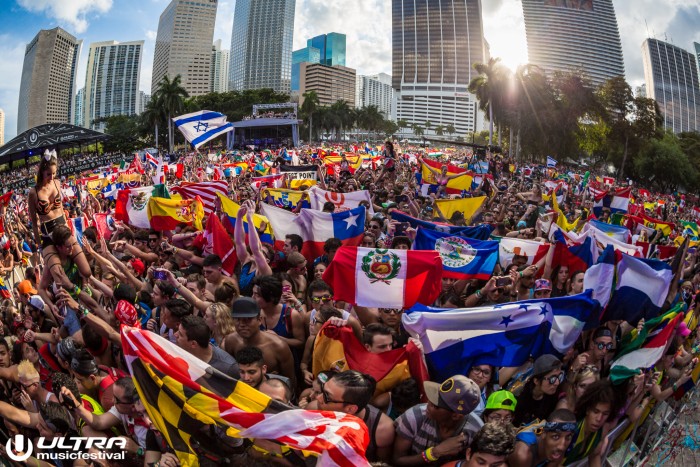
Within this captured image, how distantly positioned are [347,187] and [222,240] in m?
6.21

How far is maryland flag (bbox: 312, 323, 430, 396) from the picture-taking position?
3.96 m

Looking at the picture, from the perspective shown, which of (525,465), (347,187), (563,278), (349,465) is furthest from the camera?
(347,187)

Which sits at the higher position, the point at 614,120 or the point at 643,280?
the point at 614,120

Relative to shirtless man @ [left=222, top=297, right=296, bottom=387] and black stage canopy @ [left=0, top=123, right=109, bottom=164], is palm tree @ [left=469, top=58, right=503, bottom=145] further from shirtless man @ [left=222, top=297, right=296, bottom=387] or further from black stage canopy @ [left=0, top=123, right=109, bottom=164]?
shirtless man @ [left=222, top=297, right=296, bottom=387]

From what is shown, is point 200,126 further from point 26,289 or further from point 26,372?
point 26,372

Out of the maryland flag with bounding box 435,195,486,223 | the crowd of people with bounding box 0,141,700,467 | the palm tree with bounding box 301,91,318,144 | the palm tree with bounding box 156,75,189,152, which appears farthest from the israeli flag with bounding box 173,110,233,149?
the palm tree with bounding box 301,91,318,144

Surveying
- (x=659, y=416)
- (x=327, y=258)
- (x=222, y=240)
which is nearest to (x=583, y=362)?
(x=659, y=416)

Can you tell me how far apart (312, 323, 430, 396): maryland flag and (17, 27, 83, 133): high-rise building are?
213 m

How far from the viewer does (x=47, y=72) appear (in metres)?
190

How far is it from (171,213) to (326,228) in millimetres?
3233

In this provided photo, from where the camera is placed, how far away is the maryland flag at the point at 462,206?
36.2 feet

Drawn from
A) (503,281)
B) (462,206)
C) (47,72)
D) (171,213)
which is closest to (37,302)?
(171,213)

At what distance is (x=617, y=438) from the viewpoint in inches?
150

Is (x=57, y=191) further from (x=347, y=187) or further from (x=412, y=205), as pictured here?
(x=347, y=187)
